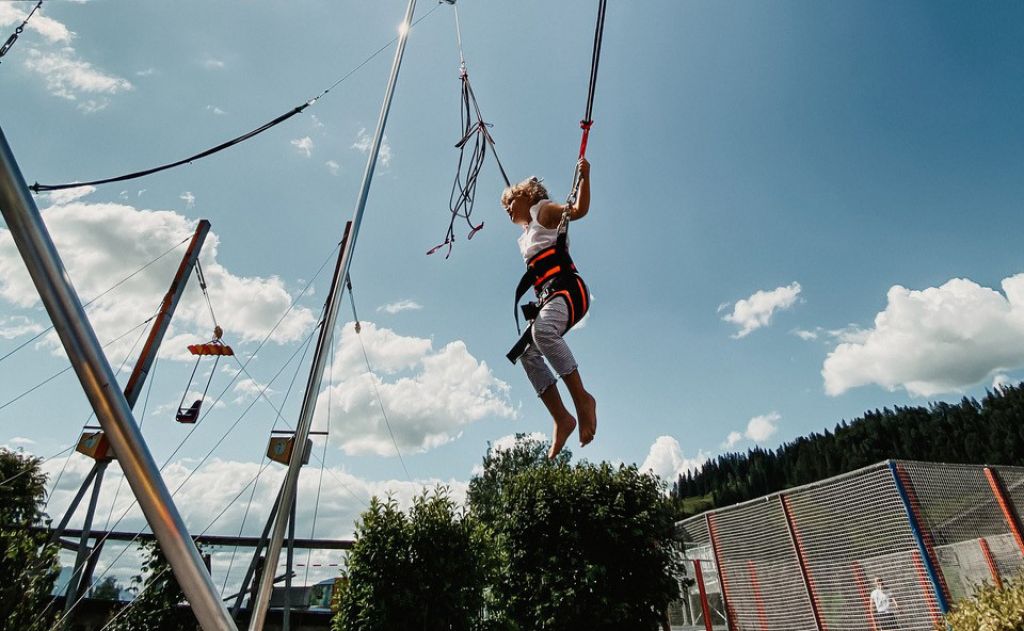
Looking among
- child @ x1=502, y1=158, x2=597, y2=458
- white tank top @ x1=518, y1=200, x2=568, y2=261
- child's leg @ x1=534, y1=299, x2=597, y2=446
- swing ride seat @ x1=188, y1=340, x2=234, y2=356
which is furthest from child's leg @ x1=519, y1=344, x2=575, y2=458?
swing ride seat @ x1=188, y1=340, x2=234, y2=356

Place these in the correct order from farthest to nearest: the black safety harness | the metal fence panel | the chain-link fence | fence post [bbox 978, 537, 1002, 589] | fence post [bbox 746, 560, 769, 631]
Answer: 1. fence post [bbox 746, 560, 769, 631]
2. the metal fence panel
3. fence post [bbox 978, 537, 1002, 589]
4. the chain-link fence
5. the black safety harness

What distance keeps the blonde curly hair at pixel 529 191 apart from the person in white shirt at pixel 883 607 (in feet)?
31.4

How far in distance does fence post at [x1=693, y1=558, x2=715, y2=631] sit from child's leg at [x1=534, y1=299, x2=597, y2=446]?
432 inches

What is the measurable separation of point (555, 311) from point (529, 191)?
133 centimetres

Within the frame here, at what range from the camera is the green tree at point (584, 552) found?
29.3 feet

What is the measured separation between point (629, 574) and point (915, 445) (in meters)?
112

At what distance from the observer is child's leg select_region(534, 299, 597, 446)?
3619 mm

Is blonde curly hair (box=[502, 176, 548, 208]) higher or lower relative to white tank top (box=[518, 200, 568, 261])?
higher

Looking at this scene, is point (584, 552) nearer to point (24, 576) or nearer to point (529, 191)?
point (529, 191)

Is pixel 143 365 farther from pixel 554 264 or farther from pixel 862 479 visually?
pixel 862 479

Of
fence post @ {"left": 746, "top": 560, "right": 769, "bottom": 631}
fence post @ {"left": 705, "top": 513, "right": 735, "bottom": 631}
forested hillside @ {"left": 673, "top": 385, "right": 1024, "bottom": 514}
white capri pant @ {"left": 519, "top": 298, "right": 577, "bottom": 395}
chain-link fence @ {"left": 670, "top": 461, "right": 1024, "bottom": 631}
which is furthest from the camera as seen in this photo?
forested hillside @ {"left": 673, "top": 385, "right": 1024, "bottom": 514}

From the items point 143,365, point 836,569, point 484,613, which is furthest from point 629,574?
point 143,365

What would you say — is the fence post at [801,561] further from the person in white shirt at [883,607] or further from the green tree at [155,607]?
the green tree at [155,607]

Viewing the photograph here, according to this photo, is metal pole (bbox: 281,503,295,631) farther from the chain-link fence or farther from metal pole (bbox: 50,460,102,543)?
the chain-link fence
